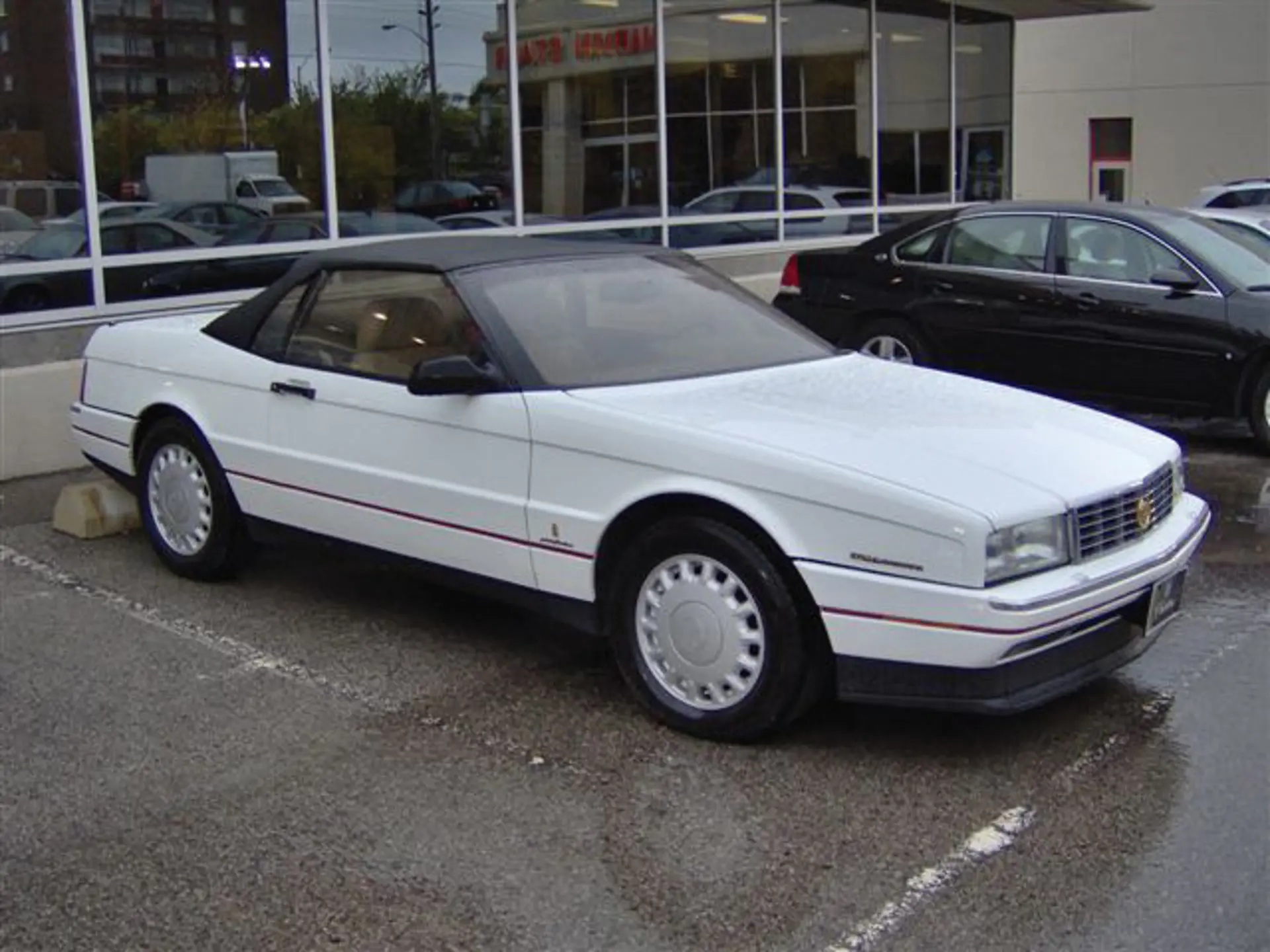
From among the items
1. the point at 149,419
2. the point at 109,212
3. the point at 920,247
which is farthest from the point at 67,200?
the point at 920,247


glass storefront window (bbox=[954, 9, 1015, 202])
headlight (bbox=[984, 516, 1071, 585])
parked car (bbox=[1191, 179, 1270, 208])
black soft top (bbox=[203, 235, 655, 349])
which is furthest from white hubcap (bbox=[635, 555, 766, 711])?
parked car (bbox=[1191, 179, 1270, 208])

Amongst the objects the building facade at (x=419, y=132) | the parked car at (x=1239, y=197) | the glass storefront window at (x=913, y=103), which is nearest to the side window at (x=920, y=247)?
the building facade at (x=419, y=132)

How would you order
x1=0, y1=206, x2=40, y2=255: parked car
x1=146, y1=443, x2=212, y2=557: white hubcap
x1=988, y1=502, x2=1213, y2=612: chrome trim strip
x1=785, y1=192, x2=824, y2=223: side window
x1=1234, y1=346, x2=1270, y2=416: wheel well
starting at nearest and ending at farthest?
1. x1=988, y1=502, x2=1213, y2=612: chrome trim strip
2. x1=146, y1=443, x2=212, y2=557: white hubcap
3. x1=0, y1=206, x2=40, y2=255: parked car
4. x1=1234, y1=346, x2=1270, y2=416: wheel well
5. x1=785, y1=192, x2=824, y2=223: side window

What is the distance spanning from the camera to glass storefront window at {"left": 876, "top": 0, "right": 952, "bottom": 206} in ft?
53.3

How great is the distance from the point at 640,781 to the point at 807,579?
2.47 ft

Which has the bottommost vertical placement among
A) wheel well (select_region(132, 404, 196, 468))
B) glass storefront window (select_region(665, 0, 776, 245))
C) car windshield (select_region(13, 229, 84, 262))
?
wheel well (select_region(132, 404, 196, 468))

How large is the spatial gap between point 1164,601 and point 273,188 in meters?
6.95

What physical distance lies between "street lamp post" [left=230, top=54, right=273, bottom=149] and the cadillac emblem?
7008 millimetres

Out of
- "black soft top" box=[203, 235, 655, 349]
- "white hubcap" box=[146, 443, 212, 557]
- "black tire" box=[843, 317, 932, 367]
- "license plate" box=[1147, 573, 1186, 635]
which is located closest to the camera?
"license plate" box=[1147, 573, 1186, 635]

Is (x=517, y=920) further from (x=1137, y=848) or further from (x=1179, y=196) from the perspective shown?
(x=1179, y=196)

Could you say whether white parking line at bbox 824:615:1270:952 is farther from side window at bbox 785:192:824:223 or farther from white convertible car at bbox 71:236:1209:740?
side window at bbox 785:192:824:223

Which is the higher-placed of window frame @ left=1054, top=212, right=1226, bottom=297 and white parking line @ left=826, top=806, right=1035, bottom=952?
window frame @ left=1054, top=212, right=1226, bottom=297

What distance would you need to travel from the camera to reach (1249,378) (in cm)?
877

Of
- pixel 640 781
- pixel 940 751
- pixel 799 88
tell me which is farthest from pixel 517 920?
pixel 799 88
